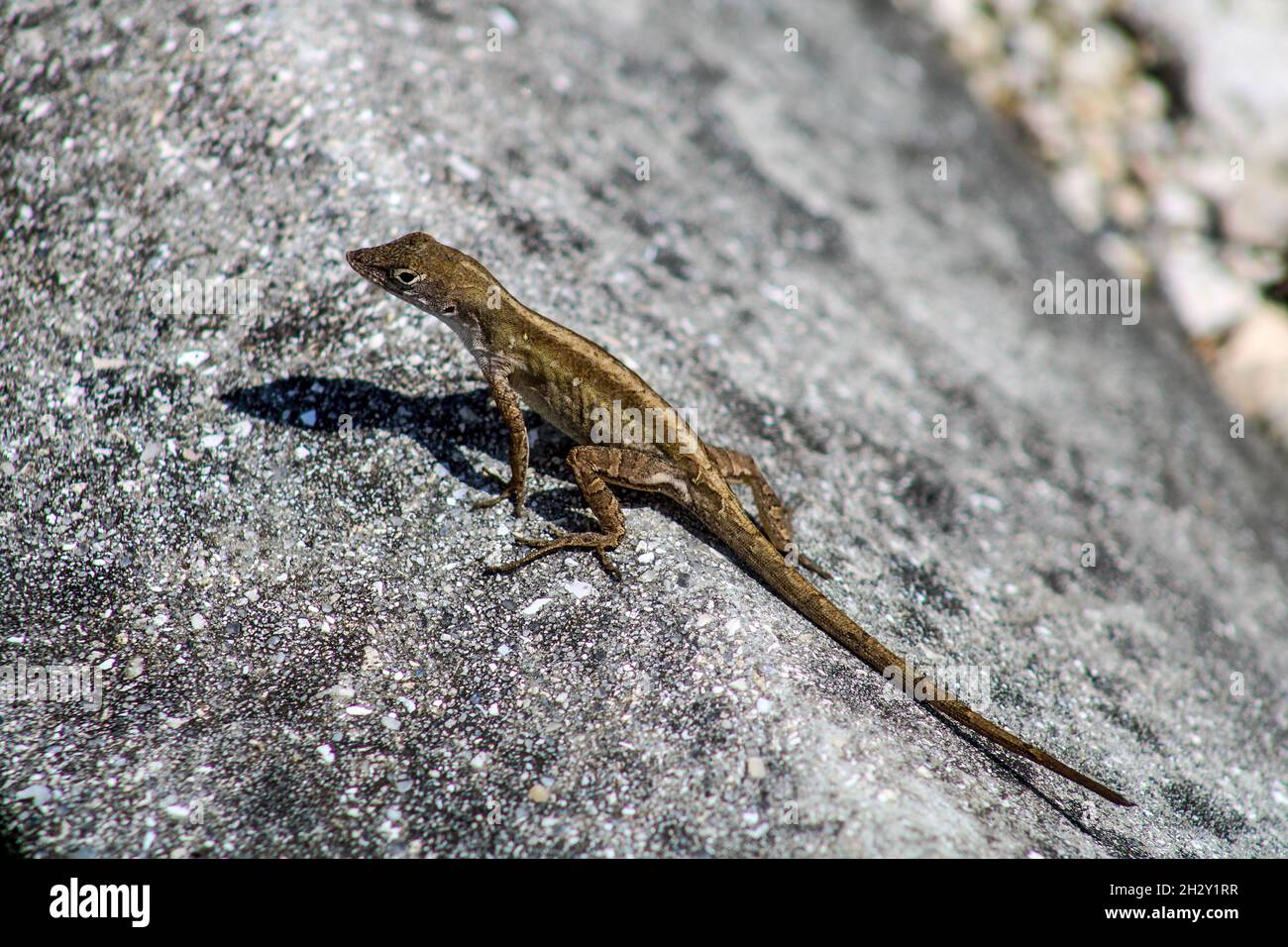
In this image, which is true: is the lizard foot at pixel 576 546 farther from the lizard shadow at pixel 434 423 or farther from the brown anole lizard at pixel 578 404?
the lizard shadow at pixel 434 423

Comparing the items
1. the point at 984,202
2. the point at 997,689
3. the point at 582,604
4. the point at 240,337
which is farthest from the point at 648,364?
the point at 984,202

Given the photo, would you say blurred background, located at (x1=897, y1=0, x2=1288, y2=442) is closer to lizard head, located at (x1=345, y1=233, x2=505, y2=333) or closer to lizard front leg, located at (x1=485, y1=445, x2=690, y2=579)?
lizard front leg, located at (x1=485, y1=445, x2=690, y2=579)

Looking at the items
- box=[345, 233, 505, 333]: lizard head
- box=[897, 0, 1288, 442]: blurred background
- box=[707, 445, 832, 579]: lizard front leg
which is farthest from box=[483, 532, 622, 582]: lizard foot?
box=[897, 0, 1288, 442]: blurred background

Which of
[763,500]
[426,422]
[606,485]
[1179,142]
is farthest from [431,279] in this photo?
[1179,142]
